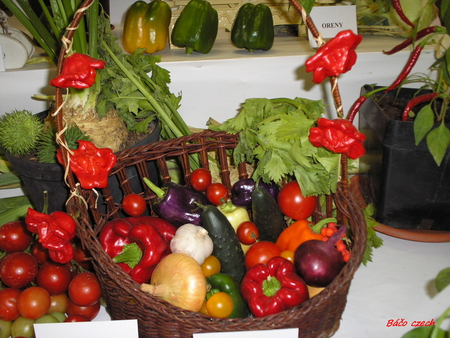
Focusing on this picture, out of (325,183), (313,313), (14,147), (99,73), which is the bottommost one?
(313,313)

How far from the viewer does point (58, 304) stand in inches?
33.9

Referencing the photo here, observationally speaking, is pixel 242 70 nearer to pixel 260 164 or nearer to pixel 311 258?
pixel 260 164

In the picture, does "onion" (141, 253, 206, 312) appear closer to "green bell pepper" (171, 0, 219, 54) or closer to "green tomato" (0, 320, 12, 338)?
"green tomato" (0, 320, 12, 338)

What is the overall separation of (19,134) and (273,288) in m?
0.69

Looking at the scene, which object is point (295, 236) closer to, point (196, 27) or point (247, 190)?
point (247, 190)

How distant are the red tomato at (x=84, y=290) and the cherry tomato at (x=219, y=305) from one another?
254 millimetres

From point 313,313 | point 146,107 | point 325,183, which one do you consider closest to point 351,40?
point 325,183

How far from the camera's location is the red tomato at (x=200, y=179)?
96 centimetres

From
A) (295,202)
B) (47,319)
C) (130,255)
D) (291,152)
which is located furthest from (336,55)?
(47,319)

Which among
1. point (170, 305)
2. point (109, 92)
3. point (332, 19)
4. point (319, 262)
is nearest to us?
point (170, 305)

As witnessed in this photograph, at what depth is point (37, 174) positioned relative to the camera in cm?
92

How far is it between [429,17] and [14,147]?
1.21m

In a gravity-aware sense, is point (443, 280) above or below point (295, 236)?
above

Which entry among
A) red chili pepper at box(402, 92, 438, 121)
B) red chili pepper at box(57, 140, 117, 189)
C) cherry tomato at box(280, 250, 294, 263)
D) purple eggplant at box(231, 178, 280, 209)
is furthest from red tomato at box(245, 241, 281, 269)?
red chili pepper at box(402, 92, 438, 121)
